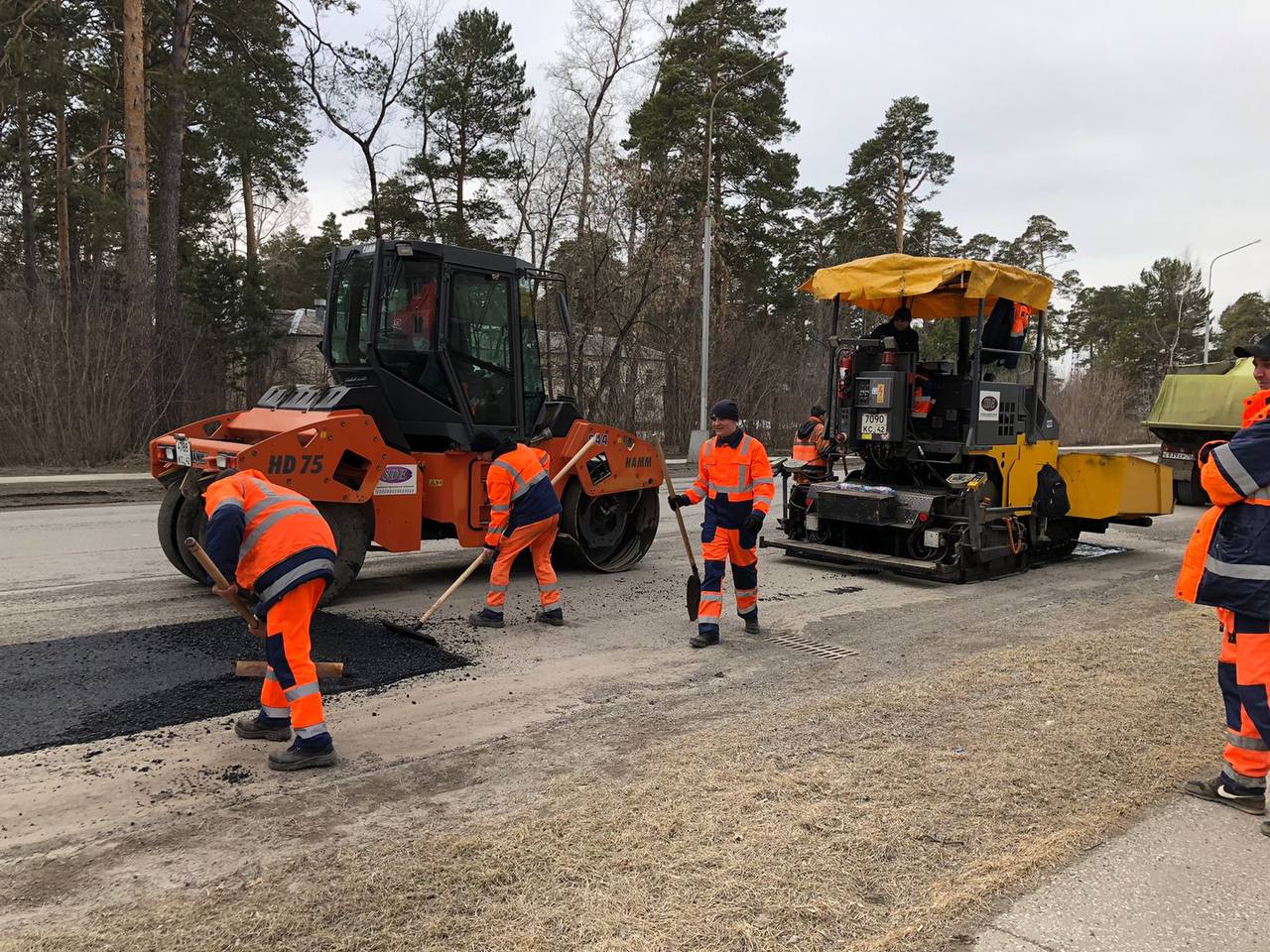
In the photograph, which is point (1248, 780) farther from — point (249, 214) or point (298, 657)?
point (249, 214)

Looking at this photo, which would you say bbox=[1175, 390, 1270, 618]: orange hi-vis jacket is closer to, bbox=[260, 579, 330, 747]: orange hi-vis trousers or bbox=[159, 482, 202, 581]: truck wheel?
bbox=[260, 579, 330, 747]: orange hi-vis trousers

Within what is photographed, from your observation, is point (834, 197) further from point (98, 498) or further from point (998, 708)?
point (998, 708)

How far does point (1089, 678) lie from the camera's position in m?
5.41

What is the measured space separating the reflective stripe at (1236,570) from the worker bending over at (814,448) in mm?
5778

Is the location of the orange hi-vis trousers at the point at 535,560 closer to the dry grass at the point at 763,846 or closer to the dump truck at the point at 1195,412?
the dry grass at the point at 763,846

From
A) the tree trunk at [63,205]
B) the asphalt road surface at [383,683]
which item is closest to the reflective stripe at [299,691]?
the asphalt road surface at [383,683]

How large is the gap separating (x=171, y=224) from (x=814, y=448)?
634 inches

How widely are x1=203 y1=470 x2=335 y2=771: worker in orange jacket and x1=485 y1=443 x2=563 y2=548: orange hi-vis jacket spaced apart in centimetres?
248

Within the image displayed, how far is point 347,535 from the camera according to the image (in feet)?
21.9

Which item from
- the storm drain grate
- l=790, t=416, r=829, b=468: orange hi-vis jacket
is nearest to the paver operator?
the storm drain grate

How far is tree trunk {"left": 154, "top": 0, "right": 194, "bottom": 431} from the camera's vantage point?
18109 mm

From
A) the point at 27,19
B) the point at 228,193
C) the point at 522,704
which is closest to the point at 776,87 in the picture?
the point at 228,193

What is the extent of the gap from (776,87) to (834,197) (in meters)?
10.00

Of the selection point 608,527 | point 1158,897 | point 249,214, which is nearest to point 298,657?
point 1158,897
